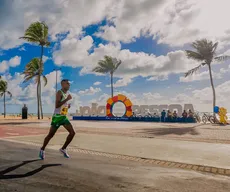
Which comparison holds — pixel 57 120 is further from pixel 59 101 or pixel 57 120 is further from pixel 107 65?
pixel 107 65

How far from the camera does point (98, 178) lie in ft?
13.0

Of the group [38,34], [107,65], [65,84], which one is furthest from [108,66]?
[65,84]

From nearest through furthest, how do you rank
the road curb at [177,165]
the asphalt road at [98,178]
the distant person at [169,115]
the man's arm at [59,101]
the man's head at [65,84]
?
1. the asphalt road at [98,178]
2. the road curb at [177,165]
3. the man's arm at [59,101]
4. the man's head at [65,84]
5. the distant person at [169,115]

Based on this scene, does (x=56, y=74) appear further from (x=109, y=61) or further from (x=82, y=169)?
(x=82, y=169)

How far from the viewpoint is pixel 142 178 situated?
401 centimetres

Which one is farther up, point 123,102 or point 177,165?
point 123,102

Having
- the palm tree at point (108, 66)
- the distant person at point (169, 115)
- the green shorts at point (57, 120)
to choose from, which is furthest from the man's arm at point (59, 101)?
the palm tree at point (108, 66)

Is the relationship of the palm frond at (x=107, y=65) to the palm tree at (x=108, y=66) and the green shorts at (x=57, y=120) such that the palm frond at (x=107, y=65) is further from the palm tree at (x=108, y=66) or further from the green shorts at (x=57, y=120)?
the green shorts at (x=57, y=120)

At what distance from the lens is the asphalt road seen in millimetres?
3453

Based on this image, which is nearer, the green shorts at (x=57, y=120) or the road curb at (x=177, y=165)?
the road curb at (x=177, y=165)

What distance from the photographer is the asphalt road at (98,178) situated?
3.45 meters

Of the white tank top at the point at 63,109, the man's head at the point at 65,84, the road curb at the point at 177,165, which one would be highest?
the man's head at the point at 65,84

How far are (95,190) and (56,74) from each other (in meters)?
45.4

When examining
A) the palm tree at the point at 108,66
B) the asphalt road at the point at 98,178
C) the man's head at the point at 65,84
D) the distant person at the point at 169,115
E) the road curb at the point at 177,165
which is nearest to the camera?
the asphalt road at the point at 98,178
